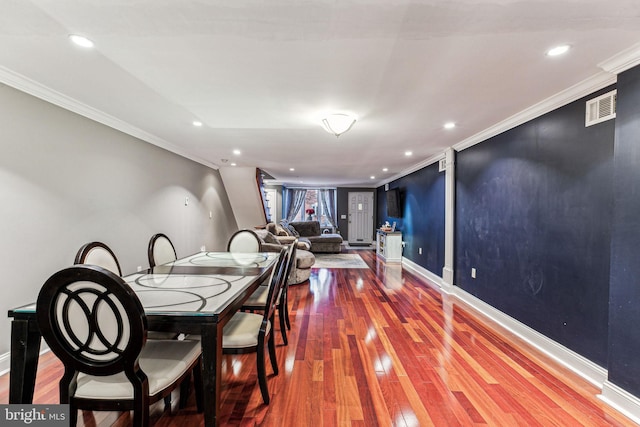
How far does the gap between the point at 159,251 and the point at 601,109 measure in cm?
395

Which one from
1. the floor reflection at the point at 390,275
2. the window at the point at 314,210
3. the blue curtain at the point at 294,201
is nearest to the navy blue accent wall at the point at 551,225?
the floor reflection at the point at 390,275

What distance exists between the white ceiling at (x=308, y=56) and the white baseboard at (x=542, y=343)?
215cm

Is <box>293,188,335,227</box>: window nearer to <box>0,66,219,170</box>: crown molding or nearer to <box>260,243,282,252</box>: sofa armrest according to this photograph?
<box>260,243,282,252</box>: sofa armrest

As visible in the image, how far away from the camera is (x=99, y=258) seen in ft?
6.35

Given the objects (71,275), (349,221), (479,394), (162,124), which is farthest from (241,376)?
(349,221)

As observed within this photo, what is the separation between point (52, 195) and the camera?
93.1 inches

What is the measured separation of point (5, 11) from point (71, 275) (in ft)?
4.54

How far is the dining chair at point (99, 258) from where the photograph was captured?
70.7 inches

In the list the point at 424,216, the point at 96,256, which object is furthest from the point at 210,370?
the point at 424,216

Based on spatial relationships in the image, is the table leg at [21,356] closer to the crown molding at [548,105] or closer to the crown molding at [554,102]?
the crown molding at [548,105]

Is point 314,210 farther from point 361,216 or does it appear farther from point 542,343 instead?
point 542,343

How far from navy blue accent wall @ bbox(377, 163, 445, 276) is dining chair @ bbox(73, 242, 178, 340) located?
166 inches

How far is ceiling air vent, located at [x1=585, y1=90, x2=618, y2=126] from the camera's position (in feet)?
6.26

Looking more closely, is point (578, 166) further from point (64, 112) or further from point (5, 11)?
point (64, 112)
